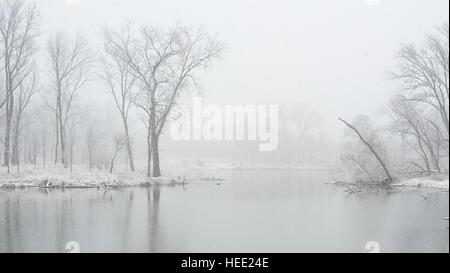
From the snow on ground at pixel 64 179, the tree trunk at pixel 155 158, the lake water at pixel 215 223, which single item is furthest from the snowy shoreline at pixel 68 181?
the lake water at pixel 215 223

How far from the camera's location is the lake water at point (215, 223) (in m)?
11.9

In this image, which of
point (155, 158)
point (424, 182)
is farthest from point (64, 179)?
point (424, 182)

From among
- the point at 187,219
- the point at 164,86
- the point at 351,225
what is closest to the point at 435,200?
the point at 351,225

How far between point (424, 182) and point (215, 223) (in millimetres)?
21992

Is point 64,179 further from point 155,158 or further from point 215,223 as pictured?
point 215,223

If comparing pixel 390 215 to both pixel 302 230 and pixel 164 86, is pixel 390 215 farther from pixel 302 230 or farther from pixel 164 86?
pixel 164 86

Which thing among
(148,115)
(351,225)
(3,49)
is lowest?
(351,225)

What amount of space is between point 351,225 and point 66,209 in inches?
447

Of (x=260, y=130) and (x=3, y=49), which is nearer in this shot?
(x=3, y=49)

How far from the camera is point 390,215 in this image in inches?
708

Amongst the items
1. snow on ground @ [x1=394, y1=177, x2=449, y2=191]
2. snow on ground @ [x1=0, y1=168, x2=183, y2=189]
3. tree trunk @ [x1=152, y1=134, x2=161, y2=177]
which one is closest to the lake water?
snow on ground @ [x1=0, y1=168, x2=183, y2=189]

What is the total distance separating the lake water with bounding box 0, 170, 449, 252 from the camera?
11.9 metres

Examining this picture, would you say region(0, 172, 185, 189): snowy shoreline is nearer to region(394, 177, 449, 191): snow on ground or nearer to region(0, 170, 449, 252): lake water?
region(0, 170, 449, 252): lake water
